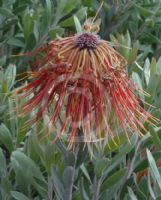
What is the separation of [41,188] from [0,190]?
161 millimetres

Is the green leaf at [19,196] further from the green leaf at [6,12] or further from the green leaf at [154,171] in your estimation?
the green leaf at [6,12]

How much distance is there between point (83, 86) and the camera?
1.13 meters

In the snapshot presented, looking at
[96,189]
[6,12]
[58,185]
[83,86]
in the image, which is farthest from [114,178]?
[6,12]

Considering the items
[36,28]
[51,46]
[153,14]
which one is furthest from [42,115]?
[153,14]

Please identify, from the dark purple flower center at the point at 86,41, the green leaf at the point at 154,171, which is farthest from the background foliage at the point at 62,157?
the dark purple flower center at the point at 86,41

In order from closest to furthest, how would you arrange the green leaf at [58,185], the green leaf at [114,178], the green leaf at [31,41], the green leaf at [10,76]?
the green leaf at [58,185] < the green leaf at [114,178] < the green leaf at [10,76] < the green leaf at [31,41]

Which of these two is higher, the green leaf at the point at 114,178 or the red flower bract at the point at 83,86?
the red flower bract at the point at 83,86

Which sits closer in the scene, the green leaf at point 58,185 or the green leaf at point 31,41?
the green leaf at point 58,185

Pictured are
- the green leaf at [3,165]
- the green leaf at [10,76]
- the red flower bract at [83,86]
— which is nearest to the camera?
the red flower bract at [83,86]

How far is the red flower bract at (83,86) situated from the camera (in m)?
1.13

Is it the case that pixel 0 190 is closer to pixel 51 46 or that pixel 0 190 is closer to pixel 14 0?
pixel 51 46

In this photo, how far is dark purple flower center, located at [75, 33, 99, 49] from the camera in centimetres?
115

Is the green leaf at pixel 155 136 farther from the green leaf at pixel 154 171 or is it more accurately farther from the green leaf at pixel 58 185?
the green leaf at pixel 58 185

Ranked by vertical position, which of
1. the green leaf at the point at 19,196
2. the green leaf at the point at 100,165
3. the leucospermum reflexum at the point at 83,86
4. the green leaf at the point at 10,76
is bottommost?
the green leaf at the point at 19,196
